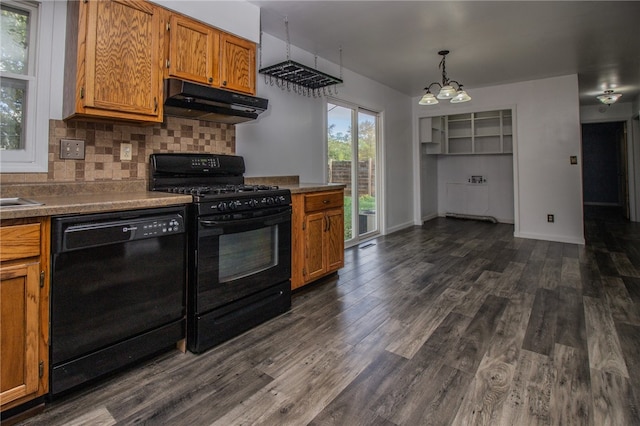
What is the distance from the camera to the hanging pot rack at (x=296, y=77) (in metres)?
3.15

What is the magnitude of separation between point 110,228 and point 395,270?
8.85 ft

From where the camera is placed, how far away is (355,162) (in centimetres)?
483

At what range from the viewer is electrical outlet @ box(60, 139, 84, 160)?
2.03 meters

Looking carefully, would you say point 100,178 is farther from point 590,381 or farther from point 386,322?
point 590,381

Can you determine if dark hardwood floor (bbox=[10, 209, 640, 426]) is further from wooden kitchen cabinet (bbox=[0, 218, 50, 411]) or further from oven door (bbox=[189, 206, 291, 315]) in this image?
oven door (bbox=[189, 206, 291, 315])

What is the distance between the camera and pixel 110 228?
1572 millimetres

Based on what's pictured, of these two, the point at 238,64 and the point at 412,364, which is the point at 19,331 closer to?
the point at 412,364

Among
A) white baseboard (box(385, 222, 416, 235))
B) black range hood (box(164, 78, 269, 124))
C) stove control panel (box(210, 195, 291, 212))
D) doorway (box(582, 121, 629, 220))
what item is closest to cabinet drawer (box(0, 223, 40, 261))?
stove control panel (box(210, 195, 291, 212))

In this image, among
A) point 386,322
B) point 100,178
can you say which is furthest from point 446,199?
point 100,178

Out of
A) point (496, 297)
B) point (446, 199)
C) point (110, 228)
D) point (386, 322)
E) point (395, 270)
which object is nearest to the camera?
point (110, 228)

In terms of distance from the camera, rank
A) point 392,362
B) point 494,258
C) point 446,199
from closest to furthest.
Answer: point 392,362
point 494,258
point 446,199

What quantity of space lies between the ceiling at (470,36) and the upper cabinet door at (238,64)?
18.6 inches

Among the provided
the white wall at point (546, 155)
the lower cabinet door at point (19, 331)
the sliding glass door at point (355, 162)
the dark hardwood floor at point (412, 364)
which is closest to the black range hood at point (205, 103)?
the lower cabinet door at point (19, 331)

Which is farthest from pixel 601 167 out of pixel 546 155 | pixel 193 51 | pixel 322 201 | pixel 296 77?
pixel 193 51
